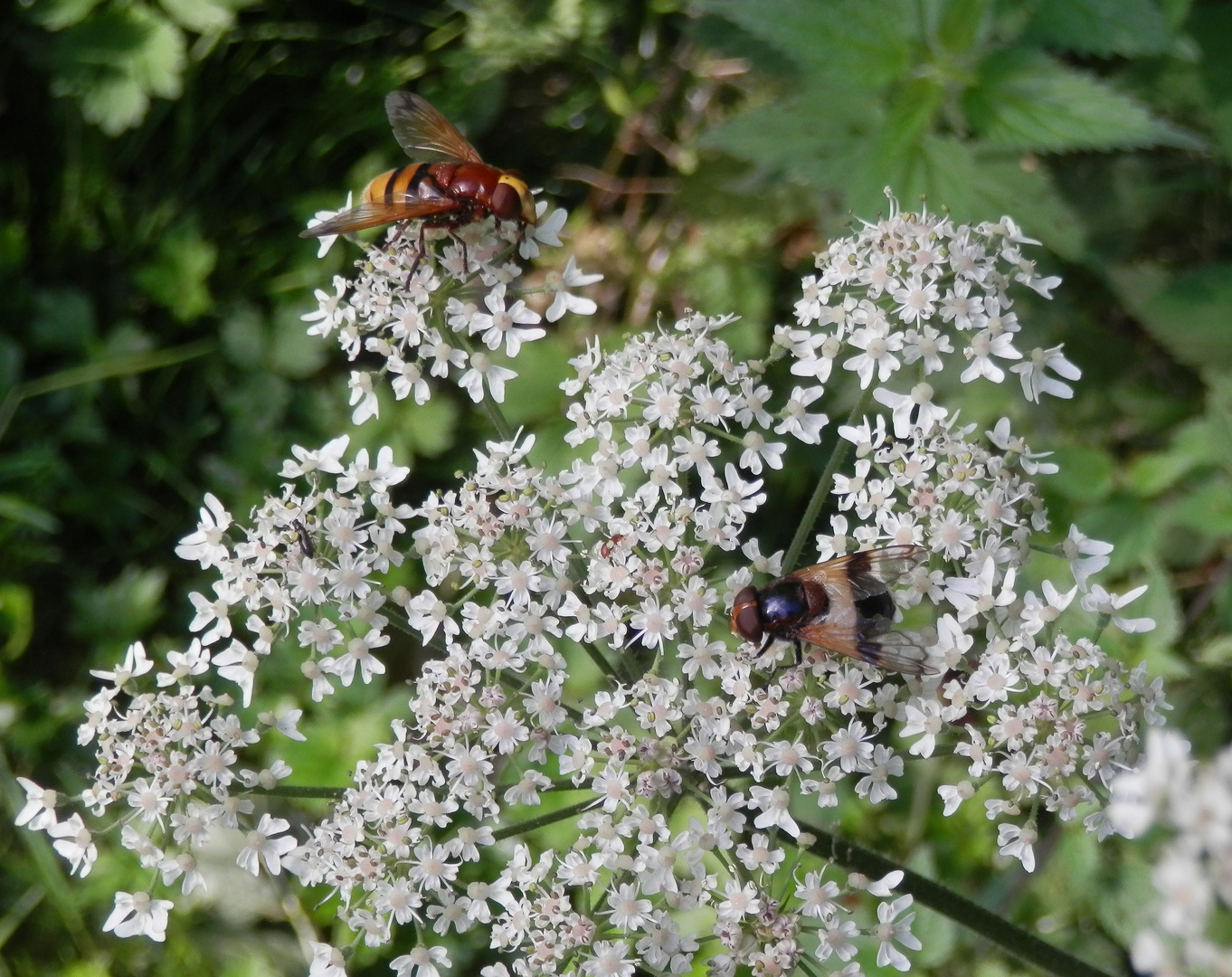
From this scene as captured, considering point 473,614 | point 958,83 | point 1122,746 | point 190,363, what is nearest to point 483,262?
point 473,614

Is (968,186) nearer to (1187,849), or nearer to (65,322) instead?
(1187,849)

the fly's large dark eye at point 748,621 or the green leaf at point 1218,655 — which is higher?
the fly's large dark eye at point 748,621

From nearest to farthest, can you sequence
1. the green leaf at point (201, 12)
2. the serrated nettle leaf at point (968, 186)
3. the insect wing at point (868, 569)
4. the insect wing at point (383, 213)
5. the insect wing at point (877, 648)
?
1. the insect wing at point (877, 648)
2. the insect wing at point (868, 569)
3. the insect wing at point (383, 213)
4. the serrated nettle leaf at point (968, 186)
5. the green leaf at point (201, 12)

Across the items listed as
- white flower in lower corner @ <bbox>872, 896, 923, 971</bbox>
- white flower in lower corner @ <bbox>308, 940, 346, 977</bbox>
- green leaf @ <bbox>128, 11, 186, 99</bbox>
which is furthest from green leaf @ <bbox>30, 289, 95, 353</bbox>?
white flower in lower corner @ <bbox>872, 896, 923, 971</bbox>

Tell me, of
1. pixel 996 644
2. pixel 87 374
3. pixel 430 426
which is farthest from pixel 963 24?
pixel 87 374

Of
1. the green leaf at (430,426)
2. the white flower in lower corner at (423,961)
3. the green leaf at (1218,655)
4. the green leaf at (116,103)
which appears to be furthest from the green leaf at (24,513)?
the green leaf at (1218,655)

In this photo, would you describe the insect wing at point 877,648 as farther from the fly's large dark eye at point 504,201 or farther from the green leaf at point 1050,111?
the green leaf at point 1050,111

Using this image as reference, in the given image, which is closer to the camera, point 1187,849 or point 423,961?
point 1187,849
